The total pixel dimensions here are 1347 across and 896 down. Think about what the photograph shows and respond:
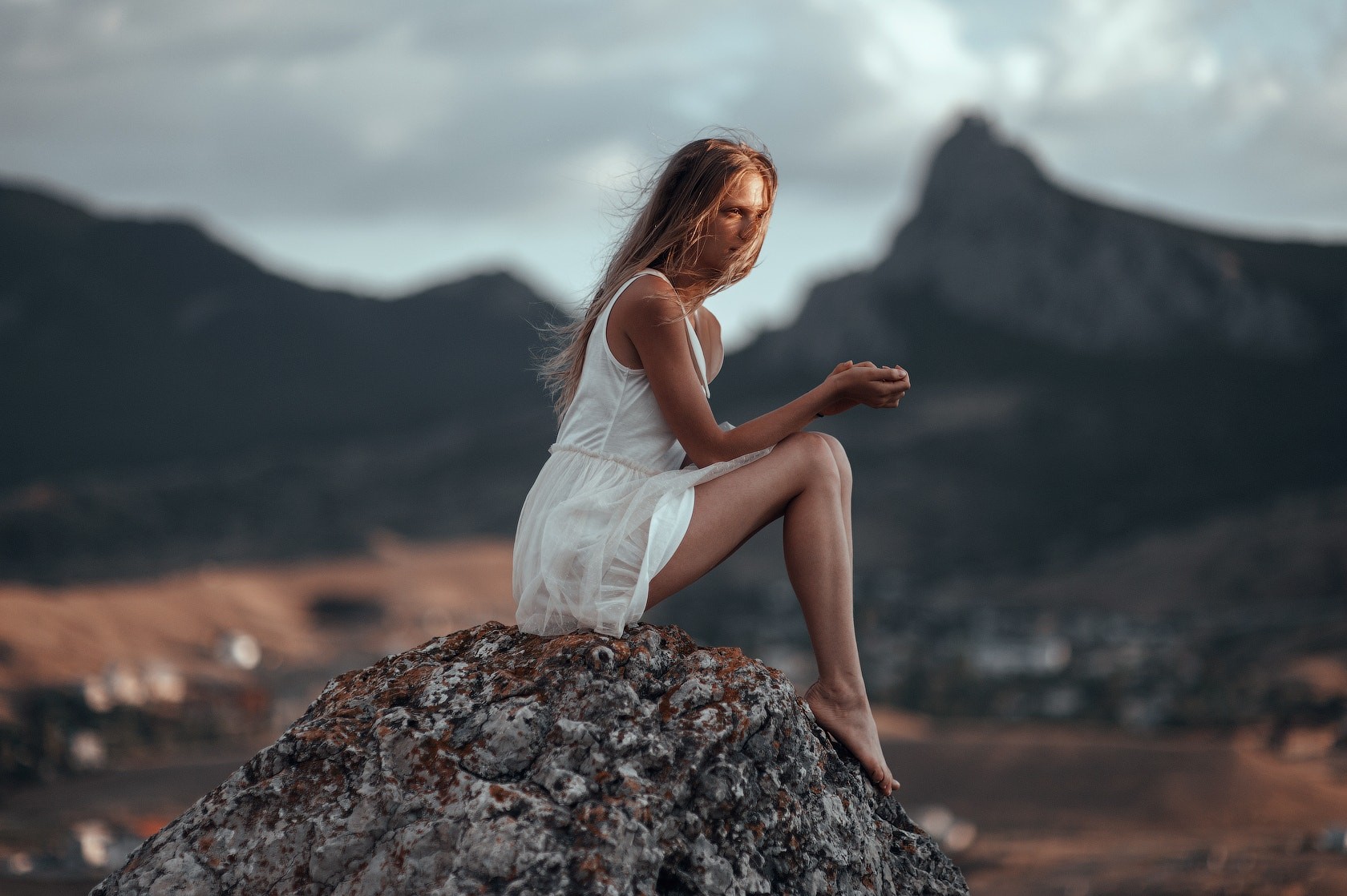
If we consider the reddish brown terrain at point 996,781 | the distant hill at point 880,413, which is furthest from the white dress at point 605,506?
the distant hill at point 880,413

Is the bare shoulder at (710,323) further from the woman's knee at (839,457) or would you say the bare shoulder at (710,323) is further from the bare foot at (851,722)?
the bare foot at (851,722)

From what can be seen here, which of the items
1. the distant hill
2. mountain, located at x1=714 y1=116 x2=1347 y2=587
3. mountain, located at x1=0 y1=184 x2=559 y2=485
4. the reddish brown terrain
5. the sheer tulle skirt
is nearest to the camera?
the sheer tulle skirt

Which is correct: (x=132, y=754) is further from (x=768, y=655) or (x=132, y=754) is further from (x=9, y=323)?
(x=9, y=323)

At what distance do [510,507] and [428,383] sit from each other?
136ft

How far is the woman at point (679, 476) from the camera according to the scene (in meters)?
3.57

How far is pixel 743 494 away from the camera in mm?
3637

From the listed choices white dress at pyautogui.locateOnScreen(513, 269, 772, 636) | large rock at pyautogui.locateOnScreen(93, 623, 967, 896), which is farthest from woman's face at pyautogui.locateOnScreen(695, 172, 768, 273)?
large rock at pyautogui.locateOnScreen(93, 623, 967, 896)

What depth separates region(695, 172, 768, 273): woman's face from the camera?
383 cm

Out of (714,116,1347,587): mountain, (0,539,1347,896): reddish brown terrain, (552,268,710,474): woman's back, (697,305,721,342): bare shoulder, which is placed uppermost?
(714,116,1347,587): mountain

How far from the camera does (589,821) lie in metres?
2.95

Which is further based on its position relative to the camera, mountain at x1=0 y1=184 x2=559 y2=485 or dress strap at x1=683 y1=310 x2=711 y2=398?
mountain at x1=0 y1=184 x2=559 y2=485

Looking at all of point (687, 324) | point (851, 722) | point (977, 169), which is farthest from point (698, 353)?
point (977, 169)

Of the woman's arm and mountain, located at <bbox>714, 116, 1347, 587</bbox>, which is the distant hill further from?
the woman's arm

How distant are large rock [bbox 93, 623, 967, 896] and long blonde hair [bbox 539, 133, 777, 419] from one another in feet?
3.33
